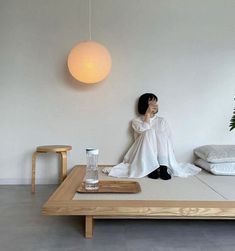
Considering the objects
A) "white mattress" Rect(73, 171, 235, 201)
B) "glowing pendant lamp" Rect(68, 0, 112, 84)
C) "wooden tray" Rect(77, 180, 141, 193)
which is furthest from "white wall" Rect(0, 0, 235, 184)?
"wooden tray" Rect(77, 180, 141, 193)

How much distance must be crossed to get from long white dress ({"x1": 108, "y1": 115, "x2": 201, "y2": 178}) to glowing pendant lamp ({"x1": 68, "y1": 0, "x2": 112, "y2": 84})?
0.74m

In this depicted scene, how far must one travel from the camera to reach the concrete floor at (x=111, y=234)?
1646mm

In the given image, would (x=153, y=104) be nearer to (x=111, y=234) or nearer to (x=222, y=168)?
(x=222, y=168)

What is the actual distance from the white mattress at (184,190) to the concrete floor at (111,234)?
209 millimetres

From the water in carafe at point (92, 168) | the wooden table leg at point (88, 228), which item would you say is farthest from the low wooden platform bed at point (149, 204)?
the water in carafe at point (92, 168)

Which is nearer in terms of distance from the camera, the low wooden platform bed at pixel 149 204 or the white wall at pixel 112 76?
the low wooden platform bed at pixel 149 204

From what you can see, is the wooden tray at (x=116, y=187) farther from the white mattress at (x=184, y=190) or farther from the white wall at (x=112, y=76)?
the white wall at (x=112, y=76)

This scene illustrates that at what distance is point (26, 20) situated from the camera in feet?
10.4

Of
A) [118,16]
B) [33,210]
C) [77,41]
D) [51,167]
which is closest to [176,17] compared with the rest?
[118,16]

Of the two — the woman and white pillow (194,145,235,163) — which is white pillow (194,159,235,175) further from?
the woman

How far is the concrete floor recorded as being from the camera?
165 centimetres

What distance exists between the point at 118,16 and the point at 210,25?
1061 millimetres

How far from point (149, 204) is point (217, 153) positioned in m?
1.31

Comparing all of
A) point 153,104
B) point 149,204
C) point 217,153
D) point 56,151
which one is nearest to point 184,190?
point 149,204
